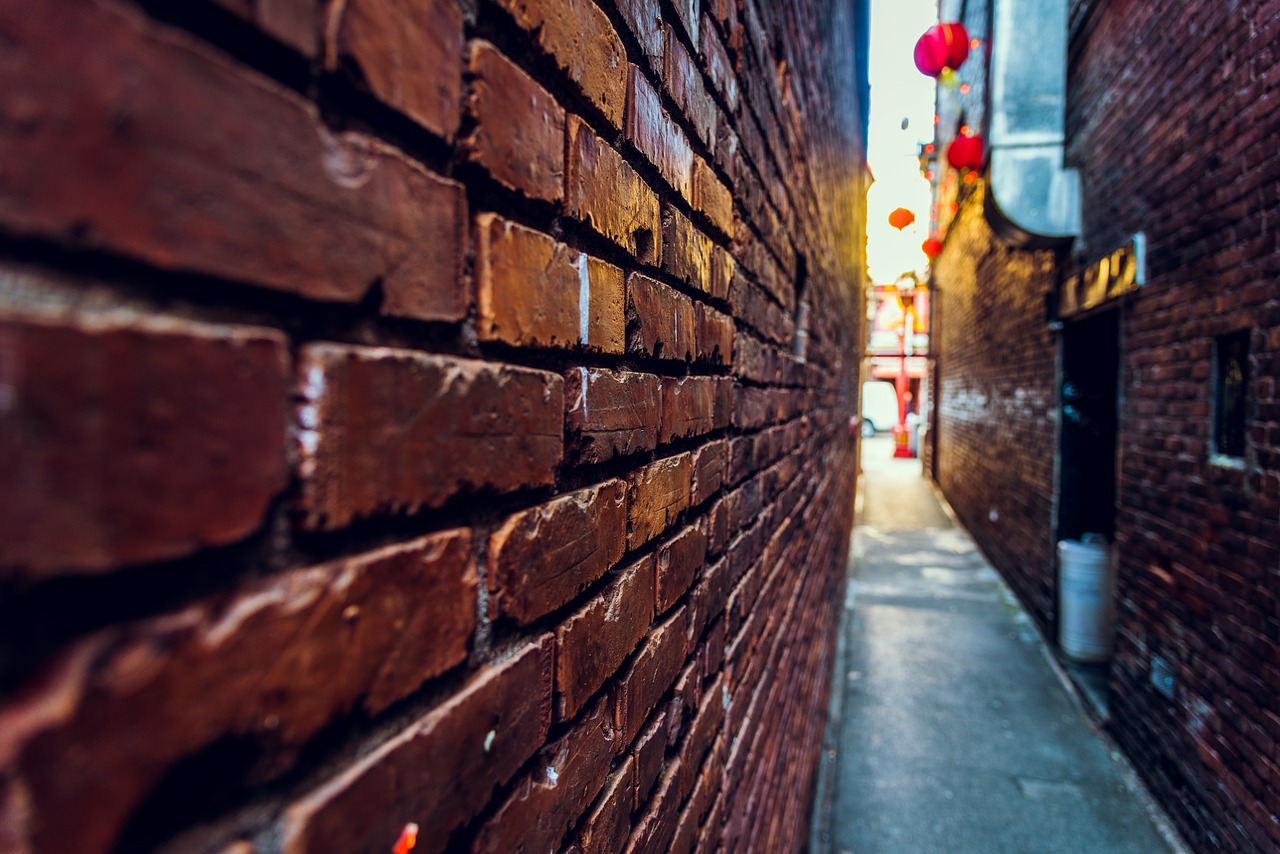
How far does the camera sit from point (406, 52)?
0.42 metres

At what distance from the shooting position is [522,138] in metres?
0.56

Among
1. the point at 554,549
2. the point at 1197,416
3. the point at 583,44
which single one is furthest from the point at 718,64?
the point at 1197,416

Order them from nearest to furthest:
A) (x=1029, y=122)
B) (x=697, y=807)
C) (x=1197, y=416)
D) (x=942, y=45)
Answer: (x=697, y=807) < (x=1197, y=416) < (x=942, y=45) < (x=1029, y=122)

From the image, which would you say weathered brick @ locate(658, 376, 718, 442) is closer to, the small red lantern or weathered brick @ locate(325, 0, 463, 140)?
weathered brick @ locate(325, 0, 463, 140)

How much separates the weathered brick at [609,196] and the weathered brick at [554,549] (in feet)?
0.96

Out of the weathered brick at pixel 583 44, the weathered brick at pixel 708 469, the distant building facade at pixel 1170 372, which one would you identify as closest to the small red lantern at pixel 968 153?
the distant building facade at pixel 1170 372

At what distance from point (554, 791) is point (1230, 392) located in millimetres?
3876

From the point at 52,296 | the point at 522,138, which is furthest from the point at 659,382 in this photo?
the point at 52,296

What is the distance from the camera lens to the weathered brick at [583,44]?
1.89 ft

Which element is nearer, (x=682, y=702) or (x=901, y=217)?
(x=682, y=702)

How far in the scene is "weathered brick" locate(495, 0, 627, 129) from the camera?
0.57 m

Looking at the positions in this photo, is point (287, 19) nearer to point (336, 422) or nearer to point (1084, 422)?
point (336, 422)

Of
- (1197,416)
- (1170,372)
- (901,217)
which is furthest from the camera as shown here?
(901,217)

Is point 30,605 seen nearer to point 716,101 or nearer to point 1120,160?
point 716,101
